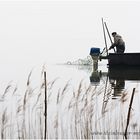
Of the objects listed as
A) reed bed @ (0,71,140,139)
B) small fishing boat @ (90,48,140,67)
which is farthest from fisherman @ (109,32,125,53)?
reed bed @ (0,71,140,139)

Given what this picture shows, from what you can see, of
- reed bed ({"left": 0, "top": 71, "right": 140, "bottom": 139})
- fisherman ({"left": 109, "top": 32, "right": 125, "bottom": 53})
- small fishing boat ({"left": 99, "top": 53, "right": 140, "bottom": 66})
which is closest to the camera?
reed bed ({"left": 0, "top": 71, "right": 140, "bottom": 139})

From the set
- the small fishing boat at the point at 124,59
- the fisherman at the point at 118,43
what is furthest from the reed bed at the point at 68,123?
the small fishing boat at the point at 124,59

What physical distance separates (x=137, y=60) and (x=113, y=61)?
1.15m

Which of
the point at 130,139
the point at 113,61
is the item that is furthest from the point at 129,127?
the point at 113,61

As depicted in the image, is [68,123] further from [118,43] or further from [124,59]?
[124,59]

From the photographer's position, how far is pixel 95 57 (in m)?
25.8

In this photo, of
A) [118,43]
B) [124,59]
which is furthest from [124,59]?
[118,43]

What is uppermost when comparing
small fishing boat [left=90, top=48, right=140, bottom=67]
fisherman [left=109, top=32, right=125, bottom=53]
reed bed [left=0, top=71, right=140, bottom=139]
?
fisherman [left=109, top=32, right=125, bottom=53]

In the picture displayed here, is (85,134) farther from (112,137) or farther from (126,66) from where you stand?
(126,66)

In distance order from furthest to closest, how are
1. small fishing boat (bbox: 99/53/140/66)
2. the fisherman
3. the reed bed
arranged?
small fishing boat (bbox: 99/53/140/66) < the fisherman < the reed bed

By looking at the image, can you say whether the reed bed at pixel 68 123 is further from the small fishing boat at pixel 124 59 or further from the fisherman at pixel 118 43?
the small fishing boat at pixel 124 59

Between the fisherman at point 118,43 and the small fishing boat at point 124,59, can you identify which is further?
the small fishing boat at point 124,59

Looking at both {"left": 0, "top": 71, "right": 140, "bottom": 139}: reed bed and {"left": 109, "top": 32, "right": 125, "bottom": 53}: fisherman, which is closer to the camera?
{"left": 0, "top": 71, "right": 140, "bottom": 139}: reed bed

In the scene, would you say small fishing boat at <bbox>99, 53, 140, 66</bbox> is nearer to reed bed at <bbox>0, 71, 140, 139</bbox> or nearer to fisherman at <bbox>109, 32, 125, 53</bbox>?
fisherman at <bbox>109, 32, 125, 53</bbox>
